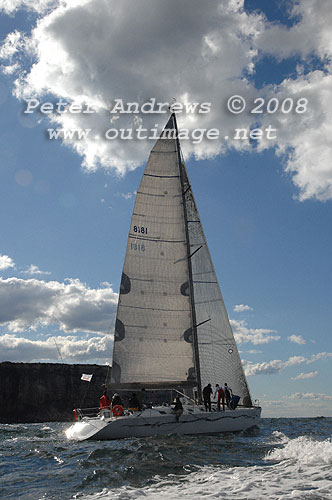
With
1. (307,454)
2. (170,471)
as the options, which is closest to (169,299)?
(307,454)

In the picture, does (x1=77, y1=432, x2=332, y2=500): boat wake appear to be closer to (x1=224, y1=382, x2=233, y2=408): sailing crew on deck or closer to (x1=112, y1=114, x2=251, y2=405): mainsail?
(x1=224, y1=382, x2=233, y2=408): sailing crew on deck

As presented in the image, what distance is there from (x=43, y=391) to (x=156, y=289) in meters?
39.6

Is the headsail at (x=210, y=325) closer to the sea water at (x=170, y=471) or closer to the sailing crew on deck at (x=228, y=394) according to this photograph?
the sailing crew on deck at (x=228, y=394)

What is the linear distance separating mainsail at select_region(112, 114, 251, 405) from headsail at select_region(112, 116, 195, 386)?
0.04 m

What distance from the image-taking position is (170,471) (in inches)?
426

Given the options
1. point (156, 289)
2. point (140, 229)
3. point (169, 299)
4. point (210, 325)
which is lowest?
point (210, 325)

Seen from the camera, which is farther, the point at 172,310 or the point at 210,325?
the point at 210,325

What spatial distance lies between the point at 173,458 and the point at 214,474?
7.64ft

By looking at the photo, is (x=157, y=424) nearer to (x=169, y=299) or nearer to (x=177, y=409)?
(x=177, y=409)

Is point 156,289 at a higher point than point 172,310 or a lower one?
higher

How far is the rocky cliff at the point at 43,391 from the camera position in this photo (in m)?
53.0

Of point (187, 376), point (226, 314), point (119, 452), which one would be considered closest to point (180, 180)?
point (226, 314)

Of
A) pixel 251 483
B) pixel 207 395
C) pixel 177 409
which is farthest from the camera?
pixel 207 395

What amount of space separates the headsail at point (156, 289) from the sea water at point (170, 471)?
3.86 m
